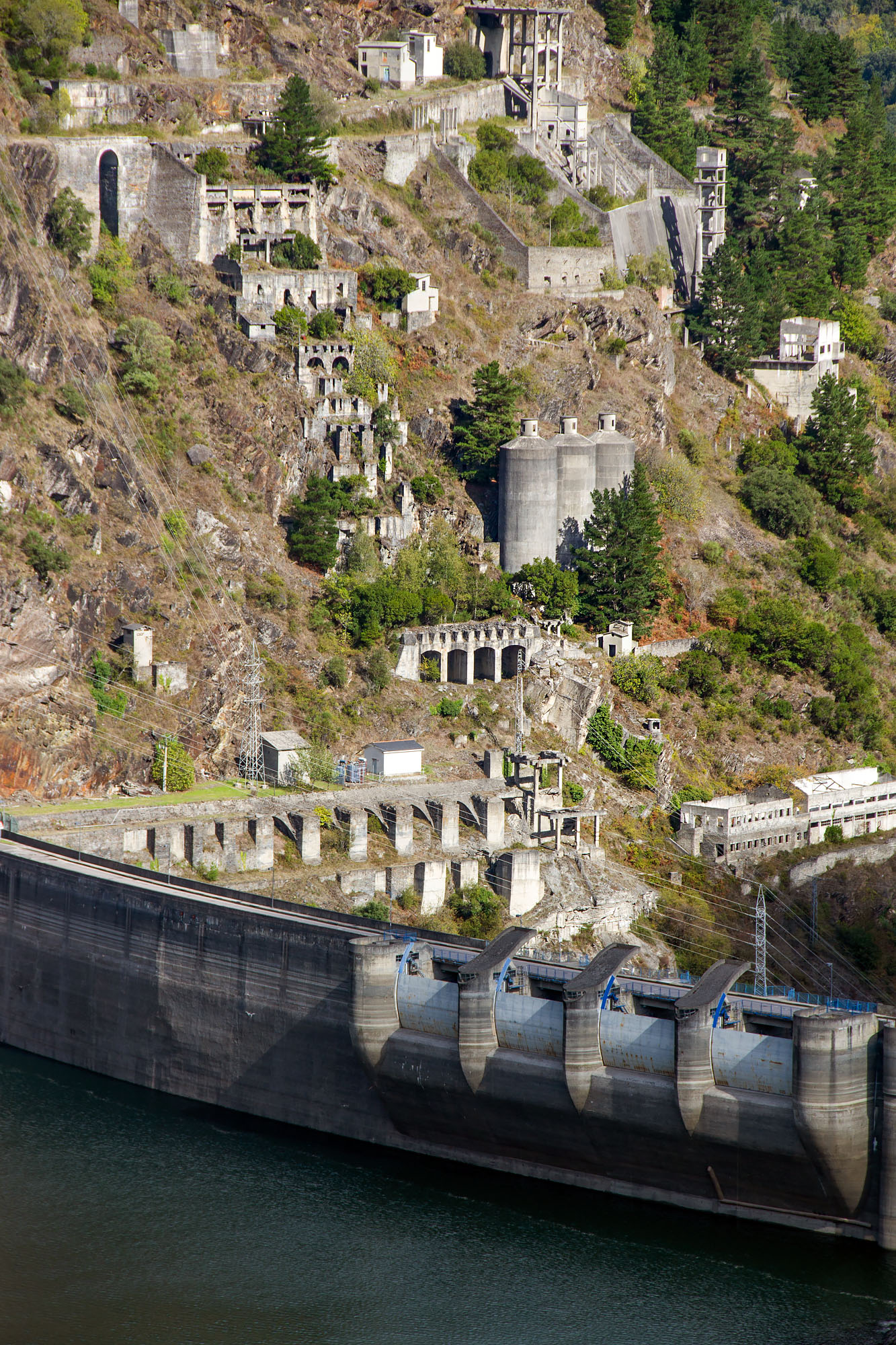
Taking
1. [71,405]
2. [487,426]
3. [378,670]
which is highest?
[71,405]

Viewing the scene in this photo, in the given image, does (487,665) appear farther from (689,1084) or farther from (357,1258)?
(357,1258)

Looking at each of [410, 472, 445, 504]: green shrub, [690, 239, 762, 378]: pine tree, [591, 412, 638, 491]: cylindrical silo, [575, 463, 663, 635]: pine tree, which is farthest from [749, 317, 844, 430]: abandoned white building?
[410, 472, 445, 504]: green shrub

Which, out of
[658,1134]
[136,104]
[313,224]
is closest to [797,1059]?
[658,1134]

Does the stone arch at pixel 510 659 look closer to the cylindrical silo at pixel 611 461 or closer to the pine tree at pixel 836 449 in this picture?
the cylindrical silo at pixel 611 461

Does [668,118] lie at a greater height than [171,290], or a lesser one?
greater

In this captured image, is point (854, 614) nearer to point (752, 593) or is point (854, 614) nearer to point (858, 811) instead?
point (752, 593)

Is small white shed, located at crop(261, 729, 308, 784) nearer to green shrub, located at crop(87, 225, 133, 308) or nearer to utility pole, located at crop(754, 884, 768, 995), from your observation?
utility pole, located at crop(754, 884, 768, 995)

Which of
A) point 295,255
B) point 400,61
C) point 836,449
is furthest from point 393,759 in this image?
point 400,61

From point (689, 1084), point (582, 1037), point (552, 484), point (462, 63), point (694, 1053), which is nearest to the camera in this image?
point (694, 1053)
